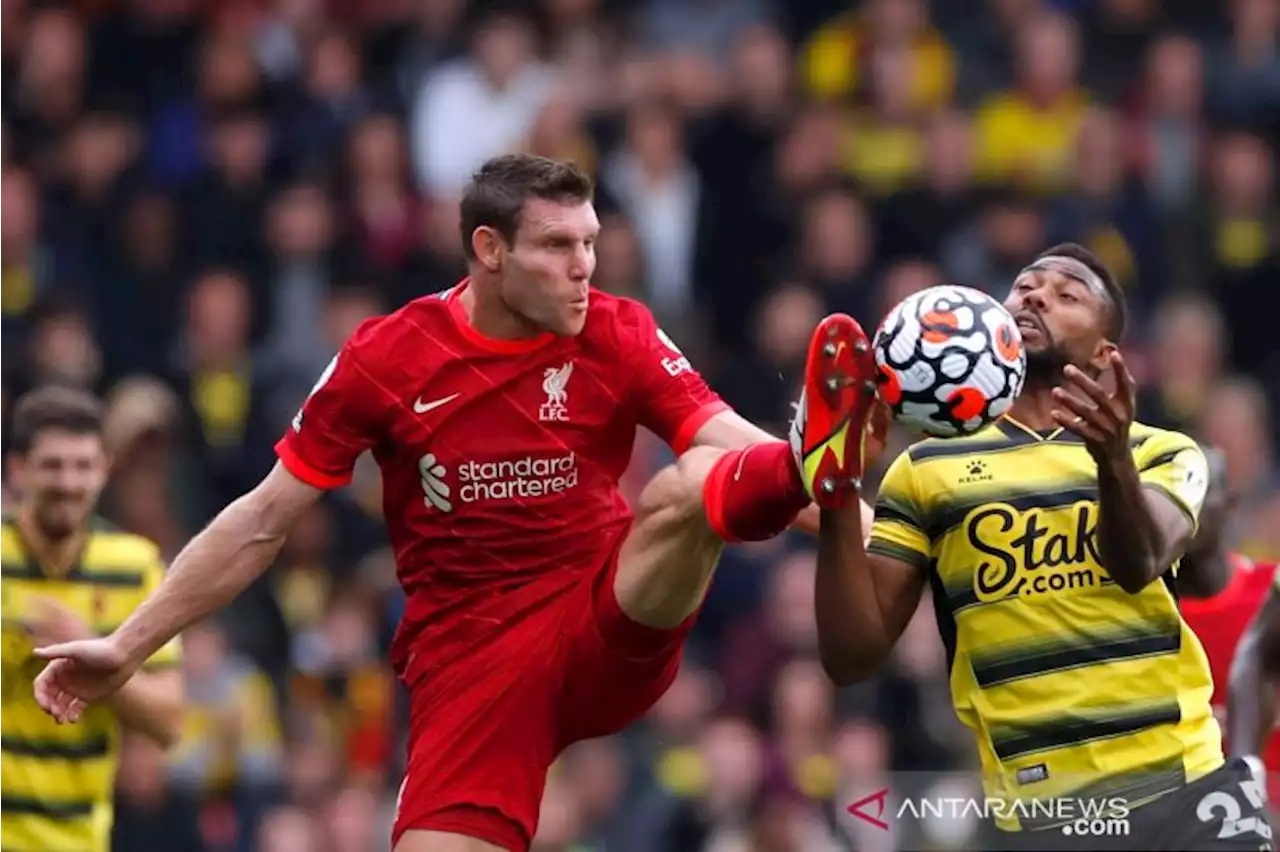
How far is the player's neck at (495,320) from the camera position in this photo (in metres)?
8.39

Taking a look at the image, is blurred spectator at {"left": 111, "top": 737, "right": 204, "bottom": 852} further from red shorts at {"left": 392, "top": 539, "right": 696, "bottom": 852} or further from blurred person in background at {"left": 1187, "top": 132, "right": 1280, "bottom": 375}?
blurred person in background at {"left": 1187, "top": 132, "right": 1280, "bottom": 375}

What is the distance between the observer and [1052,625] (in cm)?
752

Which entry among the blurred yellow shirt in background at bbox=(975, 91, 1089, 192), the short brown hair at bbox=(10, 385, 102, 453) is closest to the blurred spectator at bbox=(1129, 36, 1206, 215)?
the blurred yellow shirt in background at bbox=(975, 91, 1089, 192)

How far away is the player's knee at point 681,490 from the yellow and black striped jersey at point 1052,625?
1.77 feet

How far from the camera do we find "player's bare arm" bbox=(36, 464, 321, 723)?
8.12 metres

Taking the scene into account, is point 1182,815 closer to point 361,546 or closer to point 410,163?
point 361,546

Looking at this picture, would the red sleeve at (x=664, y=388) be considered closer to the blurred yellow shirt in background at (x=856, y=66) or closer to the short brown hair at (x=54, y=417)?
the short brown hair at (x=54, y=417)

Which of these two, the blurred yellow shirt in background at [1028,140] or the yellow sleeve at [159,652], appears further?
the blurred yellow shirt in background at [1028,140]

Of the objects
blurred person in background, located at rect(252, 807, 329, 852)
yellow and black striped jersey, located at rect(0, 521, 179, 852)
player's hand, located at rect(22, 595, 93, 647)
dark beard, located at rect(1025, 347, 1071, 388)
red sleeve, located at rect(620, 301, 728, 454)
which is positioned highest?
dark beard, located at rect(1025, 347, 1071, 388)

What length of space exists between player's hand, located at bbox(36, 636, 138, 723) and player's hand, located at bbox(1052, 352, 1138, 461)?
287 centimetres

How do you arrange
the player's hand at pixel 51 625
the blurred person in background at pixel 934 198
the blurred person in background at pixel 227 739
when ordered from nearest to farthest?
the player's hand at pixel 51 625 → the blurred person in background at pixel 227 739 → the blurred person in background at pixel 934 198

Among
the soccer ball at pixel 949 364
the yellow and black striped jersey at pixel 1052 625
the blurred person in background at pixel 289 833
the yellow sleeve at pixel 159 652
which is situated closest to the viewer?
the soccer ball at pixel 949 364

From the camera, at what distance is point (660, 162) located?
15.1 meters

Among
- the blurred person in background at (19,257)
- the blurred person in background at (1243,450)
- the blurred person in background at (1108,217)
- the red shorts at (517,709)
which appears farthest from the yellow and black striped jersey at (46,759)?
the blurred person in background at (1108,217)
